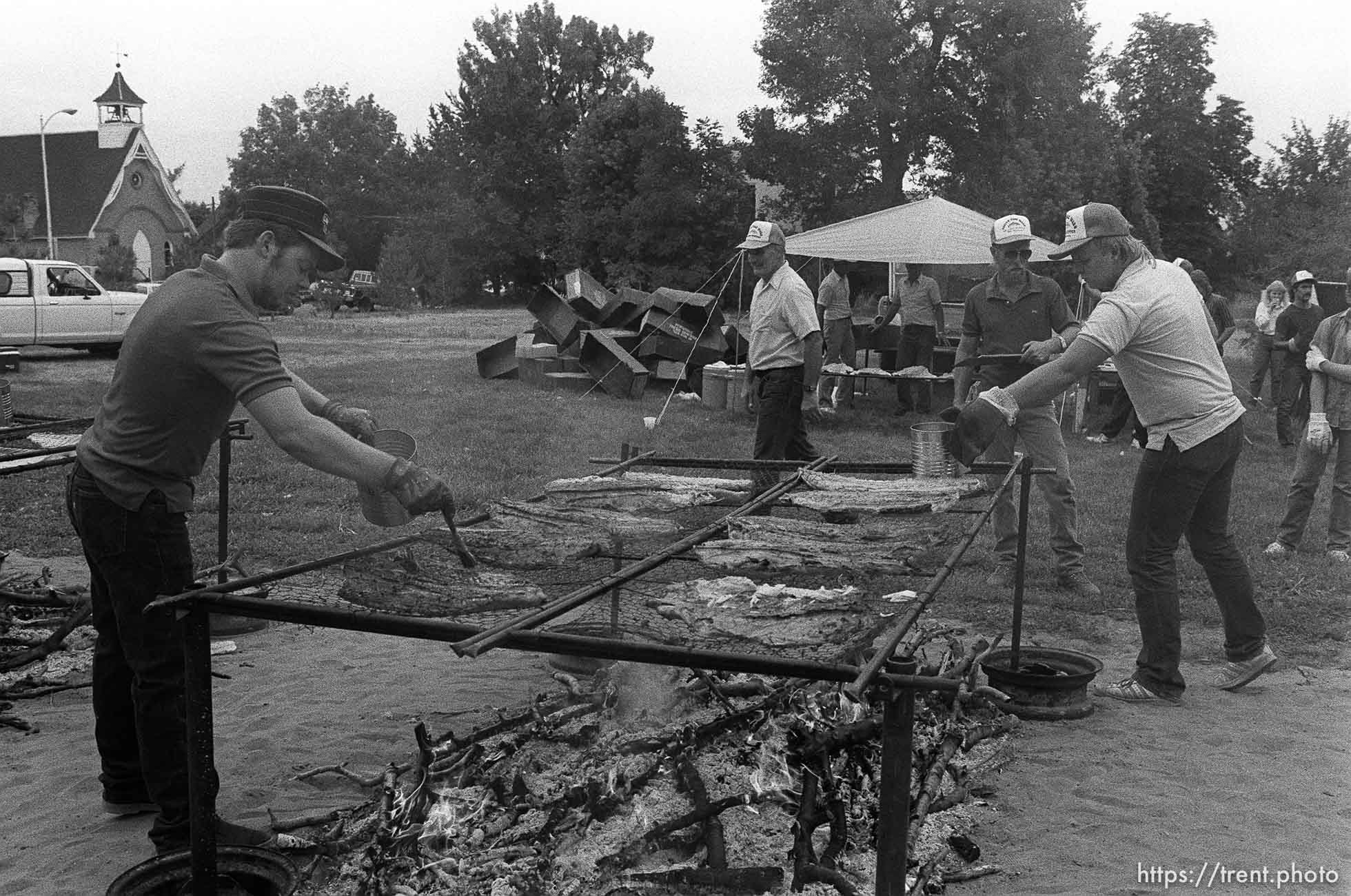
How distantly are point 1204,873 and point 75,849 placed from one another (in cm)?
359

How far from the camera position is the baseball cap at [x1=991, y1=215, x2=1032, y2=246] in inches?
273

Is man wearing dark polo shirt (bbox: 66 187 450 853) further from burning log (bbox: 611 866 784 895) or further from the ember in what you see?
burning log (bbox: 611 866 784 895)

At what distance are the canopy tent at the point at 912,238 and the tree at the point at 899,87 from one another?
15879mm

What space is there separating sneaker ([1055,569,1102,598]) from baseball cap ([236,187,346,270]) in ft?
16.6

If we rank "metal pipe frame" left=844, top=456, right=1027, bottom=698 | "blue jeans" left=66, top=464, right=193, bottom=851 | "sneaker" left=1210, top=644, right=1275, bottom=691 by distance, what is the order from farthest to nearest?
"sneaker" left=1210, top=644, right=1275, bottom=691 → "blue jeans" left=66, top=464, right=193, bottom=851 → "metal pipe frame" left=844, top=456, right=1027, bottom=698

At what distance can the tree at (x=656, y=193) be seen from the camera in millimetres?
33750

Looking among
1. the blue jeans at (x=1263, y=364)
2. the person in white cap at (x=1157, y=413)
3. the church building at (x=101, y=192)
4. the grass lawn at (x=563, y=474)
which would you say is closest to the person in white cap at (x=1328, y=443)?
the grass lawn at (x=563, y=474)

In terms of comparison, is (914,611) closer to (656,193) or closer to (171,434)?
(171,434)

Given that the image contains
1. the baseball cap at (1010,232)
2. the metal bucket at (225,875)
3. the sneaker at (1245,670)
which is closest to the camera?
the metal bucket at (225,875)

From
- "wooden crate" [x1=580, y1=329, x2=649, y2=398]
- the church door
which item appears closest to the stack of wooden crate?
"wooden crate" [x1=580, y1=329, x2=649, y2=398]

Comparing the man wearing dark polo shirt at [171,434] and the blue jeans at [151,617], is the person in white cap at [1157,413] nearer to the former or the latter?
the man wearing dark polo shirt at [171,434]

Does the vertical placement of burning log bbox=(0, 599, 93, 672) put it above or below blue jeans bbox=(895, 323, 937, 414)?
below

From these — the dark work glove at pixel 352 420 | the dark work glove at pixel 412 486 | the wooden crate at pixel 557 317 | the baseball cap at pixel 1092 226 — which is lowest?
the dark work glove at pixel 412 486

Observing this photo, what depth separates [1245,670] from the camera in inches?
207
